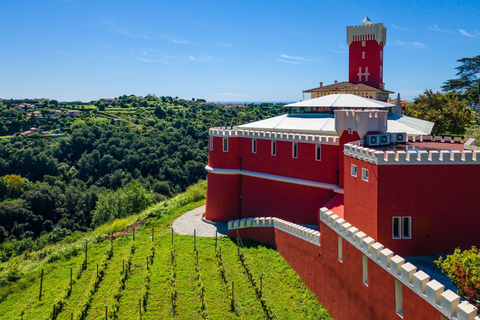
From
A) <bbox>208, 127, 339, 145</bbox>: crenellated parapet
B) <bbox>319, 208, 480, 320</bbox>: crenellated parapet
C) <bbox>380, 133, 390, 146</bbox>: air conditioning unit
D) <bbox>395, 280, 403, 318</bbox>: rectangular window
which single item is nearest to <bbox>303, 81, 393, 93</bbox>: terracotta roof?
<bbox>208, 127, 339, 145</bbox>: crenellated parapet

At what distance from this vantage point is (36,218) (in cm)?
4694

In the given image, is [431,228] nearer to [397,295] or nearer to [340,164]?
[397,295]

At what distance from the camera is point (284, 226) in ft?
62.6

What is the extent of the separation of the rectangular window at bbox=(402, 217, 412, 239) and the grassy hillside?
458 centimetres

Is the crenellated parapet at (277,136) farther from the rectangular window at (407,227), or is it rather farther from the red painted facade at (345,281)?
the rectangular window at (407,227)

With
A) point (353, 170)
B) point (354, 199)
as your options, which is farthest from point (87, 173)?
point (354, 199)

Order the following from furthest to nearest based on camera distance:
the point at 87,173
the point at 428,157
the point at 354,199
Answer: the point at 87,173
the point at 354,199
the point at 428,157

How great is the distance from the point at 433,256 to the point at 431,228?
102 centimetres

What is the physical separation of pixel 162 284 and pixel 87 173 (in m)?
45.4

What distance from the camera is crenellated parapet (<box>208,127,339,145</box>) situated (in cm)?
2002

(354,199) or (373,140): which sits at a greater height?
(373,140)

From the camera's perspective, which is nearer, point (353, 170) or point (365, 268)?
point (365, 268)

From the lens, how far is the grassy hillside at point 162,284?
50.3 ft

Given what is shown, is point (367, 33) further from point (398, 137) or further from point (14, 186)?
point (14, 186)
